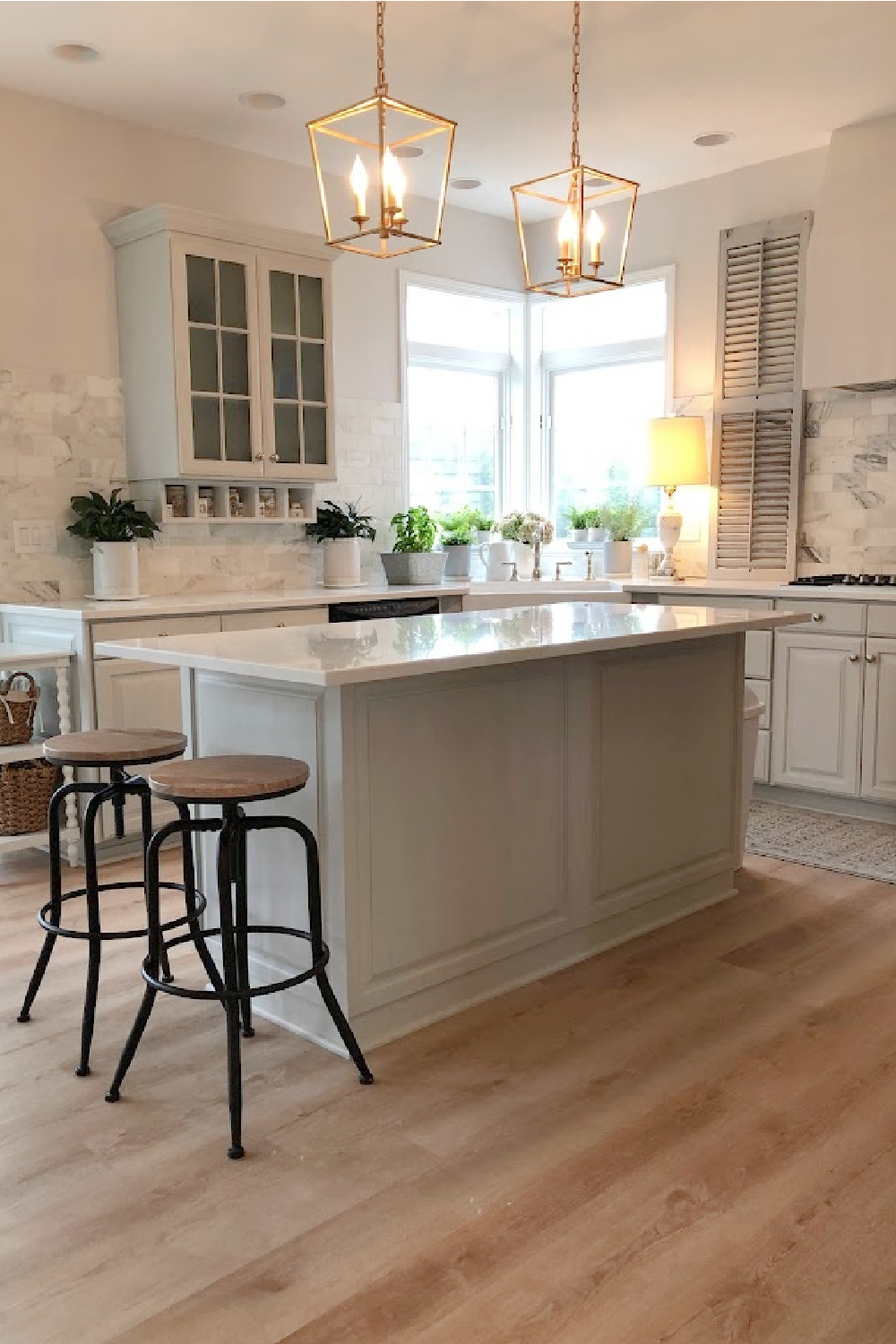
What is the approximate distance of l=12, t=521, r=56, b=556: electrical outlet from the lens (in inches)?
174

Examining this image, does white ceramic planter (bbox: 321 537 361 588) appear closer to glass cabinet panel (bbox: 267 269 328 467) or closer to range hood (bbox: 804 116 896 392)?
glass cabinet panel (bbox: 267 269 328 467)

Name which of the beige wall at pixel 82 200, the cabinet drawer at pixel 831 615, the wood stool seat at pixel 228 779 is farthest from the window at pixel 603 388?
the wood stool seat at pixel 228 779

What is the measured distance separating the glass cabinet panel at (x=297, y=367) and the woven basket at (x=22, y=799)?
172cm

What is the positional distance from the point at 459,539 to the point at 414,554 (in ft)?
1.85

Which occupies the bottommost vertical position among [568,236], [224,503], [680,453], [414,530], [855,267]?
[414,530]

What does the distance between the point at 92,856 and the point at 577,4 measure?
3.07 metres

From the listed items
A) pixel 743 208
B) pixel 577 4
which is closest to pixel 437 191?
pixel 743 208

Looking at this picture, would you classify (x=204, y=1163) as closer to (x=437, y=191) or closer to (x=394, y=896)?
(x=394, y=896)

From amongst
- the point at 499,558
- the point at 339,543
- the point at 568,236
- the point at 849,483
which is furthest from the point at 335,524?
the point at 568,236

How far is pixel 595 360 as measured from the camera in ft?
20.5

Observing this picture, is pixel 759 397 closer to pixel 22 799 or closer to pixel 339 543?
pixel 339 543

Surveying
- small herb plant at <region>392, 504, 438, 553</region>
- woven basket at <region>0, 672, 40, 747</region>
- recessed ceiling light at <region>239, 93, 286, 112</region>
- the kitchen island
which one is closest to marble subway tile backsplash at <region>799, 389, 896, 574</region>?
small herb plant at <region>392, 504, 438, 553</region>

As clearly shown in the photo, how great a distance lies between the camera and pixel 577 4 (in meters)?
3.65

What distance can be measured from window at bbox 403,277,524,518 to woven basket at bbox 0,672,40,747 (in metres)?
2.56
